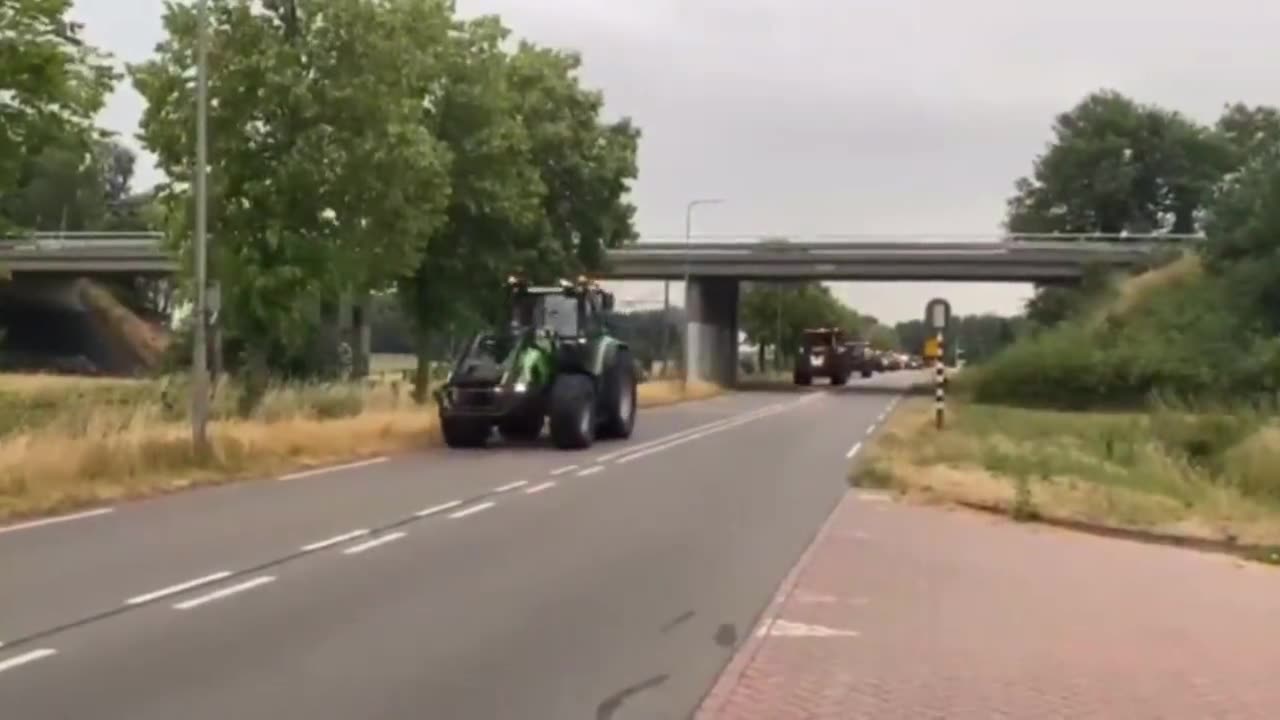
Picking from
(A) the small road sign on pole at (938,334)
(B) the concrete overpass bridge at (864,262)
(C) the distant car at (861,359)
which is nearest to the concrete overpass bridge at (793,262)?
(B) the concrete overpass bridge at (864,262)

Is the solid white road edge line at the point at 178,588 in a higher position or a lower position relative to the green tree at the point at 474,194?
lower

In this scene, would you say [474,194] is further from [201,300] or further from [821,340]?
[821,340]

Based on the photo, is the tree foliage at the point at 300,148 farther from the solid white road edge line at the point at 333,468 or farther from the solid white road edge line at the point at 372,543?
the solid white road edge line at the point at 372,543

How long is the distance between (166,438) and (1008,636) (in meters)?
14.7

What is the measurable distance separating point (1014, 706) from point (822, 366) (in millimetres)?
79802

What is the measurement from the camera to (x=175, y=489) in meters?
19.9

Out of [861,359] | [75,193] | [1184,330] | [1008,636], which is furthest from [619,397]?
[75,193]

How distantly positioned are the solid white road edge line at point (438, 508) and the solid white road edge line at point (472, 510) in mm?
225

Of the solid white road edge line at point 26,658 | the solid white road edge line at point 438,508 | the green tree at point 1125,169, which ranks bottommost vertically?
the solid white road edge line at point 438,508

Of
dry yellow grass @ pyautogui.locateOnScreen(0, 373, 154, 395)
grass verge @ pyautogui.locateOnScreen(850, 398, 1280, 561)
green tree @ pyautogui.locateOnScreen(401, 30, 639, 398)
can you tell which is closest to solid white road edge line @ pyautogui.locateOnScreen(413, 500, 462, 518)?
grass verge @ pyautogui.locateOnScreen(850, 398, 1280, 561)

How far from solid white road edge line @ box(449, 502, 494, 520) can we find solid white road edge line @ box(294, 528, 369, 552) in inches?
62.8

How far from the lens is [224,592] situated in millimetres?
11641

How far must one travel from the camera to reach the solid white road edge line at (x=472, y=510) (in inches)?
675

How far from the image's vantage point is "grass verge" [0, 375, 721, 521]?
19.0m
